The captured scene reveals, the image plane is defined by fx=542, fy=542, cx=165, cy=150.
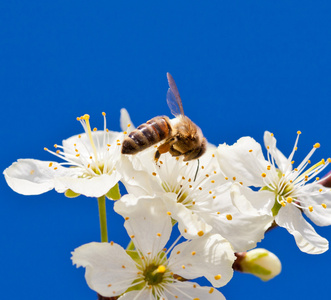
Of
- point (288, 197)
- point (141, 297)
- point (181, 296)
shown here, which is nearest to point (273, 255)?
point (288, 197)

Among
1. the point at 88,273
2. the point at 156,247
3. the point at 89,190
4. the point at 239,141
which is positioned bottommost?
the point at 88,273

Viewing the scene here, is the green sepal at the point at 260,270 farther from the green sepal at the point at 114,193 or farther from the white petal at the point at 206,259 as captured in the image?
the green sepal at the point at 114,193

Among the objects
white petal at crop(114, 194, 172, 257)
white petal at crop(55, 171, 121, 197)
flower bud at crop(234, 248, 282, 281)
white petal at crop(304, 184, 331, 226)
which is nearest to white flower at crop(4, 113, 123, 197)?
white petal at crop(55, 171, 121, 197)

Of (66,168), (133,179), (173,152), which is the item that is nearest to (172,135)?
(173,152)

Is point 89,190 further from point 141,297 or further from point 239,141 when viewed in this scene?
point 239,141

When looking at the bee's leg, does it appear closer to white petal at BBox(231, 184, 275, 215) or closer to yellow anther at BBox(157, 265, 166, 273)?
white petal at BBox(231, 184, 275, 215)

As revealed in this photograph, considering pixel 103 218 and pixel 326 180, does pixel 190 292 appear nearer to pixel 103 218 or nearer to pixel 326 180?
pixel 103 218
